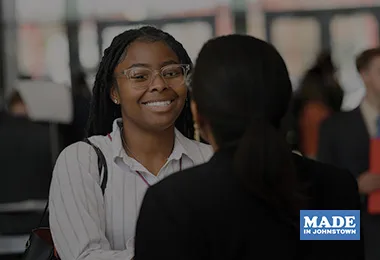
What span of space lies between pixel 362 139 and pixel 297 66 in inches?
200

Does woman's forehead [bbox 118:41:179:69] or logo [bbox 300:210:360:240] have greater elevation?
woman's forehead [bbox 118:41:179:69]

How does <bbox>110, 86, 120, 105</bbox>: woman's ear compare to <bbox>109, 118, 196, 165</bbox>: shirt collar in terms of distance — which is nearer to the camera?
<bbox>109, 118, 196, 165</bbox>: shirt collar

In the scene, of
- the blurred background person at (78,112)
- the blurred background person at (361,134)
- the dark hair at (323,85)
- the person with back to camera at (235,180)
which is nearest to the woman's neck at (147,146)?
the blurred background person at (78,112)

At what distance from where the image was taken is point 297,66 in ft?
28.8

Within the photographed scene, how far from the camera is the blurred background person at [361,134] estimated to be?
360cm

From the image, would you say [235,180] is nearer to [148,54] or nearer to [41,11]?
[148,54]

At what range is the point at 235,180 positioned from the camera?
1513 millimetres

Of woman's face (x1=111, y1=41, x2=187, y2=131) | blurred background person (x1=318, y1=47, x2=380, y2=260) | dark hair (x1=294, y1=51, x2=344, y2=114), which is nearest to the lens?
woman's face (x1=111, y1=41, x2=187, y2=131)

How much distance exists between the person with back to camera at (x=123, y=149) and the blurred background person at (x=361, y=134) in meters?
1.64

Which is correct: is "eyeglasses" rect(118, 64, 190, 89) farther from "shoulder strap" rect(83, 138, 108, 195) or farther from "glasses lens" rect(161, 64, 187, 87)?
"shoulder strap" rect(83, 138, 108, 195)

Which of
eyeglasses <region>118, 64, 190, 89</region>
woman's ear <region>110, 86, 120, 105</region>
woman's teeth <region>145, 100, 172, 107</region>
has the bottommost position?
woman's teeth <region>145, 100, 172, 107</region>

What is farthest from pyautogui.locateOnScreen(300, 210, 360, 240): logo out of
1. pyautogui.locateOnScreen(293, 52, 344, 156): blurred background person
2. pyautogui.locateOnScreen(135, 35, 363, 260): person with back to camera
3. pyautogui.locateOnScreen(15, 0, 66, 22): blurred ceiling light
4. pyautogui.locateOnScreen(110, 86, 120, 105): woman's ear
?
pyautogui.locateOnScreen(15, 0, 66, 22): blurred ceiling light

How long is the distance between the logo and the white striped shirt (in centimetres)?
44

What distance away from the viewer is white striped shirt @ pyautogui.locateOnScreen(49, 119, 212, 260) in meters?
1.91
